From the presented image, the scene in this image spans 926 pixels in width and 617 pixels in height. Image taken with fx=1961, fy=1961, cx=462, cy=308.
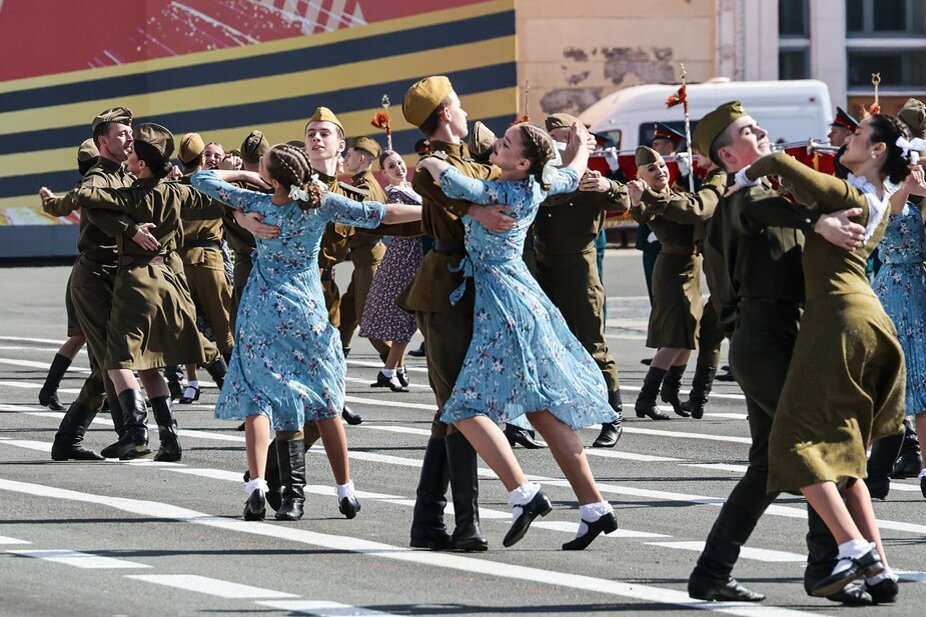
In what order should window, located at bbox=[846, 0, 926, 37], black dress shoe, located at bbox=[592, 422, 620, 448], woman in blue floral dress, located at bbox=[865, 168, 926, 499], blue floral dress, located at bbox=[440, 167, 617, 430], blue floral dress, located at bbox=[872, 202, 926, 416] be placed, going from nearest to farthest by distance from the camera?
blue floral dress, located at bbox=[440, 167, 617, 430], woman in blue floral dress, located at bbox=[865, 168, 926, 499], blue floral dress, located at bbox=[872, 202, 926, 416], black dress shoe, located at bbox=[592, 422, 620, 448], window, located at bbox=[846, 0, 926, 37]

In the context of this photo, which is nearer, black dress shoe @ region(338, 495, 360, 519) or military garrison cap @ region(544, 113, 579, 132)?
black dress shoe @ region(338, 495, 360, 519)

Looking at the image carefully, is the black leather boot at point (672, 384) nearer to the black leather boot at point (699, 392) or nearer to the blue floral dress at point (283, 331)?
the black leather boot at point (699, 392)

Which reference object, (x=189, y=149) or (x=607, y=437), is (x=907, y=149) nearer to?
(x=607, y=437)

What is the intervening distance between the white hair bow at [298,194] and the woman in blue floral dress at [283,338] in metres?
0.03

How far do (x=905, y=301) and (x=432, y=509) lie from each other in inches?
117

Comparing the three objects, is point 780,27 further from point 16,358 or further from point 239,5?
point 16,358

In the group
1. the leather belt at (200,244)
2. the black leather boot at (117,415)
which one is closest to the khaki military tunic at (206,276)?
the leather belt at (200,244)

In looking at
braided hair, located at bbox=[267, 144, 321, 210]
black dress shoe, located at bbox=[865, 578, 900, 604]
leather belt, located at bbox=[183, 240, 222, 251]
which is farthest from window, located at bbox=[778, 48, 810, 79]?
black dress shoe, located at bbox=[865, 578, 900, 604]

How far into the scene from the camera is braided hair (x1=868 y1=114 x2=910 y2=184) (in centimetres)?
718

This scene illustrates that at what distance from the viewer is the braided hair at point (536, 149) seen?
8.00 meters

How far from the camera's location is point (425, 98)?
8.26 m

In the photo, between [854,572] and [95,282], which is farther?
[95,282]

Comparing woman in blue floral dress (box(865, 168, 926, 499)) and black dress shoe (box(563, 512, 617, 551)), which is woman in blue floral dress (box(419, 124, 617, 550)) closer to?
black dress shoe (box(563, 512, 617, 551))

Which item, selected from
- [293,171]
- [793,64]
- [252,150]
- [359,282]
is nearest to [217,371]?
[359,282]
